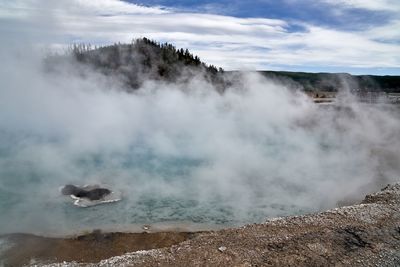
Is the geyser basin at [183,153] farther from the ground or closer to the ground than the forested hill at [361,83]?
closer to the ground

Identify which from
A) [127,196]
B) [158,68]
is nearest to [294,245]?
[127,196]

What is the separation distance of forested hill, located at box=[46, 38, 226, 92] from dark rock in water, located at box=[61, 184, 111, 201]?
12.0m

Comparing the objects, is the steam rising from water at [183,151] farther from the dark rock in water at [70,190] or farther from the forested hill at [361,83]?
the forested hill at [361,83]

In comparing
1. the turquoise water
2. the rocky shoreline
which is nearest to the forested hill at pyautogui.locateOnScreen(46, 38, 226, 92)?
the turquoise water

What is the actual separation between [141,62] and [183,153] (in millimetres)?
25069

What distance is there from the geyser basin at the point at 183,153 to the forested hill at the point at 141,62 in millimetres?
2630

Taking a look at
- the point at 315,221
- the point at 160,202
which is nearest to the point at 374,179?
the point at 315,221

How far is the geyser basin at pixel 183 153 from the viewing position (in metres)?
10.9

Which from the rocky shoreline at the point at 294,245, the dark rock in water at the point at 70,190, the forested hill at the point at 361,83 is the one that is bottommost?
the dark rock in water at the point at 70,190

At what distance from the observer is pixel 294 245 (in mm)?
7242

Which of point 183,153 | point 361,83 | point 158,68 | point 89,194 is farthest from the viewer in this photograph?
point 361,83

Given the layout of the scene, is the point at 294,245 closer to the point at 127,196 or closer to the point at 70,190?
the point at 127,196

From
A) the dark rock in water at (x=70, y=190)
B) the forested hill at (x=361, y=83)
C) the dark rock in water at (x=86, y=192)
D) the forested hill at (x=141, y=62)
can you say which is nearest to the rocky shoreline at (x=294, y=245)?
the dark rock in water at (x=86, y=192)

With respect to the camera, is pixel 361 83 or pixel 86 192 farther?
pixel 361 83
